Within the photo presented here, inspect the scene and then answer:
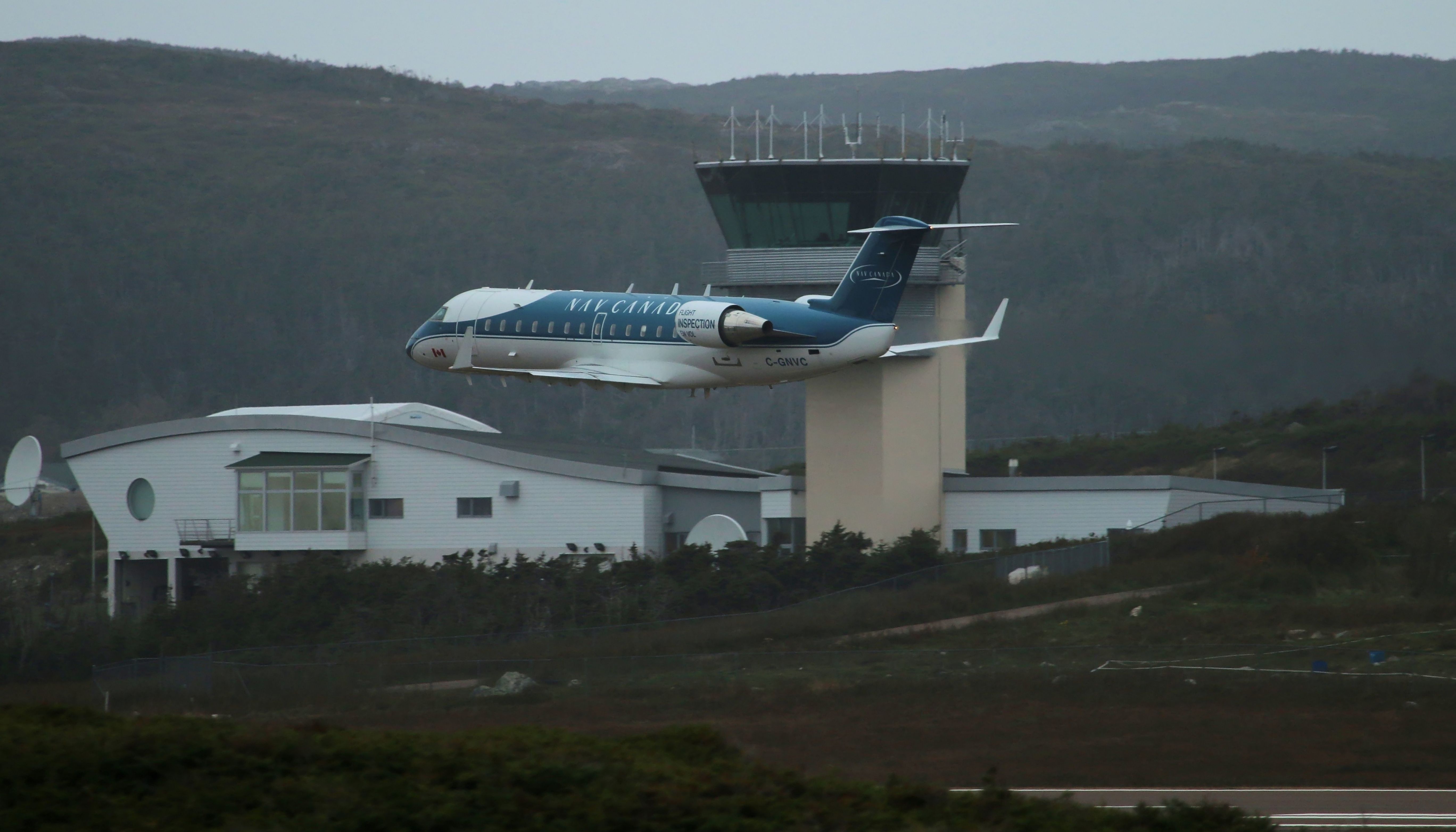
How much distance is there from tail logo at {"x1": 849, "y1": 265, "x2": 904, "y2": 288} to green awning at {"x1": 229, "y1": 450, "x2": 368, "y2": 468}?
2816cm

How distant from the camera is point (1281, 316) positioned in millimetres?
68250

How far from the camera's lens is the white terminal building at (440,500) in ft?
199

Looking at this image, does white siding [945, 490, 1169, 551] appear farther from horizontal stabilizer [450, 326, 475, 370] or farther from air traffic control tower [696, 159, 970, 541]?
horizontal stabilizer [450, 326, 475, 370]

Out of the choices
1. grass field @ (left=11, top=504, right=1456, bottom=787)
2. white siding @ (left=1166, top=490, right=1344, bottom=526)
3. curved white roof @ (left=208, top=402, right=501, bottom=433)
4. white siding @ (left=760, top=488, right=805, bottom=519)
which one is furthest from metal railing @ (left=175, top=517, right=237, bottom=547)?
white siding @ (left=1166, top=490, right=1344, bottom=526)

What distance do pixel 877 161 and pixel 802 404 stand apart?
329ft

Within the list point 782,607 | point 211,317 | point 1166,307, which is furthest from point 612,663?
point 211,317

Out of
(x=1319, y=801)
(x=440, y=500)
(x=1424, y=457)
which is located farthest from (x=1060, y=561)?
(x=1424, y=457)

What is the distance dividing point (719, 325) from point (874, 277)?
4812 millimetres

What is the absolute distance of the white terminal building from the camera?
199ft

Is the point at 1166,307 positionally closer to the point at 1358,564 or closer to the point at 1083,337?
the point at 1083,337

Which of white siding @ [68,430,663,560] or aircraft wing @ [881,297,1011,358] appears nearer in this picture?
aircraft wing @ [881,297,1011,358]

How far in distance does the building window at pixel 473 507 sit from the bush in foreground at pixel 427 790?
40.2 meters

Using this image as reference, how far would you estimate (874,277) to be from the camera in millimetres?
42469

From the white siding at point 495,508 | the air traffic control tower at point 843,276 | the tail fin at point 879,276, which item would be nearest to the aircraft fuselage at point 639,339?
the tail fin at point 879,276
